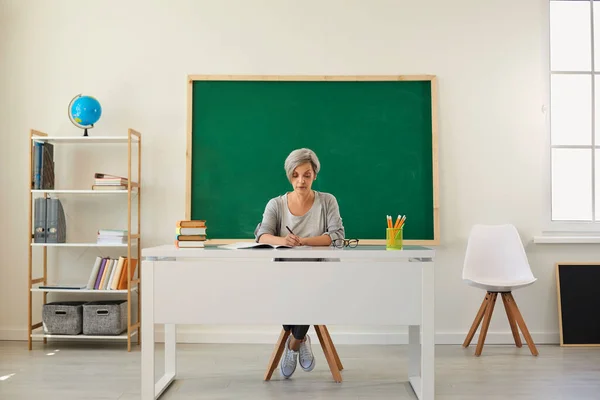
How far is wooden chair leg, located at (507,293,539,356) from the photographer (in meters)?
4.03

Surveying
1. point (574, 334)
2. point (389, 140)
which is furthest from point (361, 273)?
point (574, 334)

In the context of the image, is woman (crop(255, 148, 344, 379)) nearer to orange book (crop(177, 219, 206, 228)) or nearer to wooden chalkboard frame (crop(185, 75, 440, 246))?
orange book (crop(177, 219, 206, 228))

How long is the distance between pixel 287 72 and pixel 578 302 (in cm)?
278

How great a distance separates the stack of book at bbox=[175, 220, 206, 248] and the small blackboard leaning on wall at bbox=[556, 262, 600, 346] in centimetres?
283

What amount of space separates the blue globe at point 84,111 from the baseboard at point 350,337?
1.64m

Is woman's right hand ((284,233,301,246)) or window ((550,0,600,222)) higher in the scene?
window ((550,0,600,222))

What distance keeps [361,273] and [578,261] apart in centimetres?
239

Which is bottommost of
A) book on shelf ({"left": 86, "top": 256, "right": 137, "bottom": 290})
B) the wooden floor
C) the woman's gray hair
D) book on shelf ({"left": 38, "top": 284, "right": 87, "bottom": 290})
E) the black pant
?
the wooden floor

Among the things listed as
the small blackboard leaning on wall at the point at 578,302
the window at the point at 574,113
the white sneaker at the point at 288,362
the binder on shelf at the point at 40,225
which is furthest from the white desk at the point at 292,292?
the window at the point at 574,113

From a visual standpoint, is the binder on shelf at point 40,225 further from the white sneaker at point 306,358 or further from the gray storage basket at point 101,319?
the white sneaker at point 306,358

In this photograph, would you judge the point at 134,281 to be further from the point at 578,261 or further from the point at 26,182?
the point at 578,261

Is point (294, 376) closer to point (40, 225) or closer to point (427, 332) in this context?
point (427, 332)

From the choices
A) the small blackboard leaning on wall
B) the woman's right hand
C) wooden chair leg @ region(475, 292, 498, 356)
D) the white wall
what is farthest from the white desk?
the small blackboard leaning on wall

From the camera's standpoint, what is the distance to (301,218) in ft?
11.3
